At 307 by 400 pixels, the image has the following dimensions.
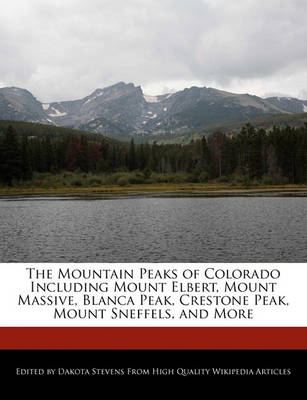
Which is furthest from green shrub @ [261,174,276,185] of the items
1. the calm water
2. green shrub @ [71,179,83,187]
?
Result: the calm water

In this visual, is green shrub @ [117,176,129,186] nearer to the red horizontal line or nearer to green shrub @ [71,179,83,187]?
green shrub @ [71,179,83,187]

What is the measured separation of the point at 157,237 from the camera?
137ft

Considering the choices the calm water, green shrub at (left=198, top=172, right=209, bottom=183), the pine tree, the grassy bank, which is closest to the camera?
the calm water

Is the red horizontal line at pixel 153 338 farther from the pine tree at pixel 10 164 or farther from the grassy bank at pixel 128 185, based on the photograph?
the pine tree at pixel 10 164

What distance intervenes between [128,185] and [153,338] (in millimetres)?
134136

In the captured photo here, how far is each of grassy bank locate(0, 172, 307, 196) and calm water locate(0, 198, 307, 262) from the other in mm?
65323

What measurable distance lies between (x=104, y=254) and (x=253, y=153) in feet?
400

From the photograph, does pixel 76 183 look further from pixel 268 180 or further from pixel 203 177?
pixel 268 180

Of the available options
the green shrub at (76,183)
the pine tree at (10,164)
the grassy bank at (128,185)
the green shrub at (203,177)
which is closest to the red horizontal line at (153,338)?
the grassy bank at (128,185)

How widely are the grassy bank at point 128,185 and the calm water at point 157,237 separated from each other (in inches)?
2572

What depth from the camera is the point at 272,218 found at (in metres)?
55.6

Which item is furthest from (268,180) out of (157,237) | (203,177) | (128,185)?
(157,237)

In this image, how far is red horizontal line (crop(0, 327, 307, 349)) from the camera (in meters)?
14.8
